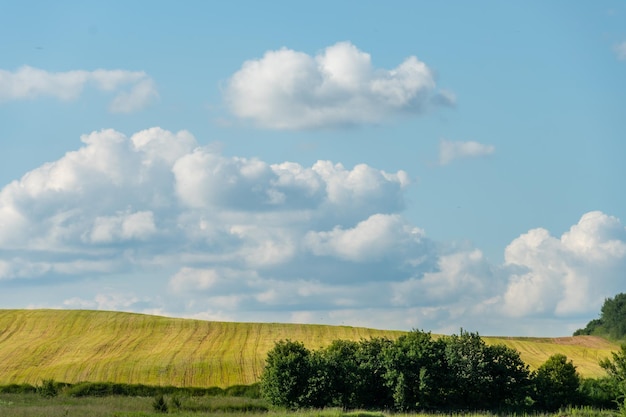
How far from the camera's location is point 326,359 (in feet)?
254

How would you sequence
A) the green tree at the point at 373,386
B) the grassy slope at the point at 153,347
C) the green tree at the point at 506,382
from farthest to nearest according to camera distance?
the grassy slope at the point at 153,347 < the green tree at the point at 506,382 < the green tree at the point at 373,386

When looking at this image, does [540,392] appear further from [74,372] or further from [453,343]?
[74,372]

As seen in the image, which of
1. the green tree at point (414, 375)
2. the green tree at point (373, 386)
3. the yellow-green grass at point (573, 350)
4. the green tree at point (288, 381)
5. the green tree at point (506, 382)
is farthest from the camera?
the yellow-green grass at point (573, 350)

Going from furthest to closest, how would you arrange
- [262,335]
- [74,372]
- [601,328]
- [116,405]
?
[601,328]
[262,335]
[74,372]
[116,405]

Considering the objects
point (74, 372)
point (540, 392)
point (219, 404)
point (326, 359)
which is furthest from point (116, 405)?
point (540, 392)

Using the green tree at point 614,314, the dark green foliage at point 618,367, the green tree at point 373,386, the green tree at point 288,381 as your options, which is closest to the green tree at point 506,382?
the dark green foliage at point 618,367

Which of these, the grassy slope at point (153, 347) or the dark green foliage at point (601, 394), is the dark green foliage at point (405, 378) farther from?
the grassy slope at point (153, 347)

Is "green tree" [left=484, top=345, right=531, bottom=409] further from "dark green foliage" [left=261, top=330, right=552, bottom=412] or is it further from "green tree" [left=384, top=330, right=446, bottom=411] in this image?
"green tree" [left=384, top=330, right=446, bottom=411]

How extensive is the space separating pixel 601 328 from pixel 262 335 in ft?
324

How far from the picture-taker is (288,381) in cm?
7475

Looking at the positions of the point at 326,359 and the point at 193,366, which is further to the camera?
the point at 193,366

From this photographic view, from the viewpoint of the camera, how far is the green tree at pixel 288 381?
7444cm

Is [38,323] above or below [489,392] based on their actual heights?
above

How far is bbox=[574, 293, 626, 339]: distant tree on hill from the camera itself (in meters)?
178
